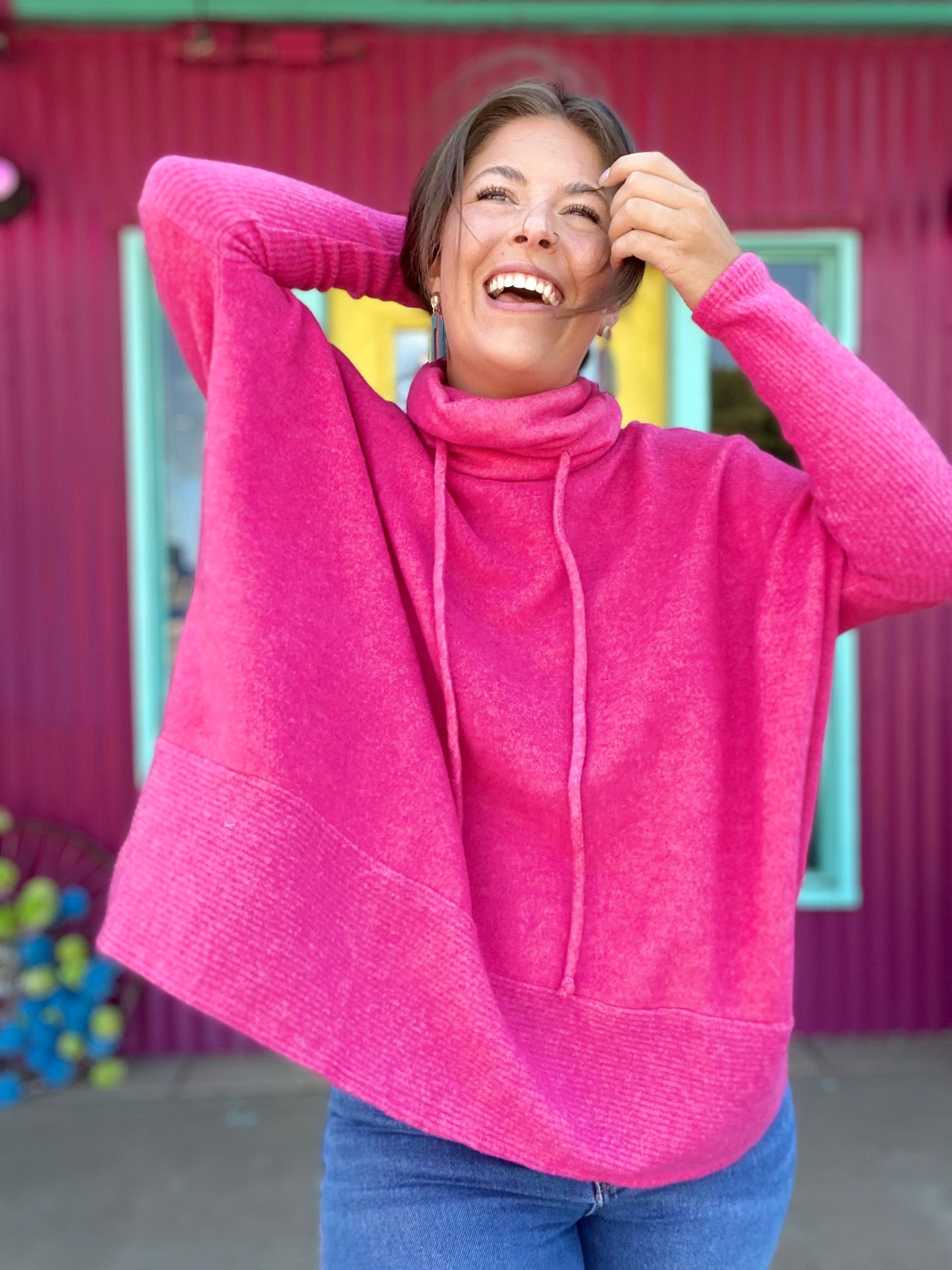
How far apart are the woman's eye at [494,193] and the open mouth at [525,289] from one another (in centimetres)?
11

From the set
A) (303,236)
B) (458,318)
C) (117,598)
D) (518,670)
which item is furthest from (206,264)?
(117,598)

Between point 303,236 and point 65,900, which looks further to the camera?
point 65,900

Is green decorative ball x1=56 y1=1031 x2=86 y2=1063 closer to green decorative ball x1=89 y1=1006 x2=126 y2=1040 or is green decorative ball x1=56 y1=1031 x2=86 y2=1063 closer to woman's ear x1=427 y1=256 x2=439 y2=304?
green decorative ball x1=89 y1=1006 x2=126 y2=1040

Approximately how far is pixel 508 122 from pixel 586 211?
0.16m

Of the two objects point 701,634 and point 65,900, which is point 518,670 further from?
point 65,900

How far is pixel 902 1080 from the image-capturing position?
3.68 metres

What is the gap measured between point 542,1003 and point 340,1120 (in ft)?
0.97

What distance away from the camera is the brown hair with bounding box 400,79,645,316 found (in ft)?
4.55

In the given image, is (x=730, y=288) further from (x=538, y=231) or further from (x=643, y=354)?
(x=643, y=354)

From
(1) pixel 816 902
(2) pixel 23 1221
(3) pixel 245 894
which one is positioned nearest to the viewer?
(3) pixel 245 894

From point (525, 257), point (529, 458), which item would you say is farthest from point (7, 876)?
point (525, 257)

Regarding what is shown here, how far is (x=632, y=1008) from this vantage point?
126 cm

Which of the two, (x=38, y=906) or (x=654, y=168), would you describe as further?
(x=38, y=906)

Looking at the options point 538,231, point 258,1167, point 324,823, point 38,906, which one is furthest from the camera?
point 38,906
